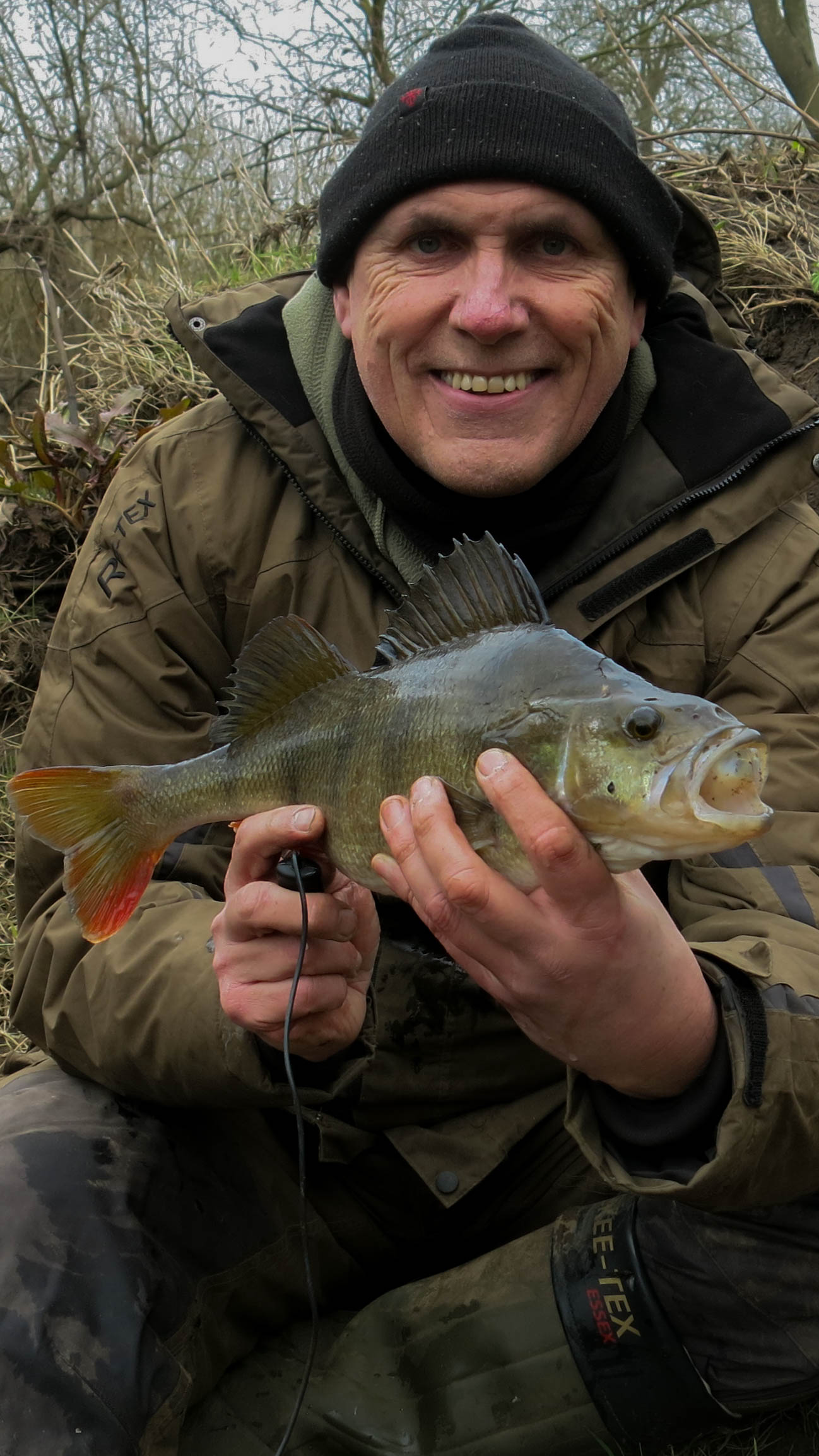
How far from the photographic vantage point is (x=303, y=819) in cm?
167

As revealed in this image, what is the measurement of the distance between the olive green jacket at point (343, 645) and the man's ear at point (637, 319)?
4.2 inches

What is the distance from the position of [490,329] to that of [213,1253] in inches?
66.4

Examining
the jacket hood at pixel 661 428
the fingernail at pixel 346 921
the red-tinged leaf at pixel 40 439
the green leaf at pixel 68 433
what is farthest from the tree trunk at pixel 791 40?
the fingernail at pixel 346 921

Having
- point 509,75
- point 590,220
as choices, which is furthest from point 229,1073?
point 509,75

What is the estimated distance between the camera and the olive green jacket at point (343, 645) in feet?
6.86

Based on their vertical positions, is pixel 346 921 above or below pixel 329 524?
below

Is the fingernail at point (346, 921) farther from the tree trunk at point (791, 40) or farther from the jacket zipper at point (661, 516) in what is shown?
the tree trunk at point (791, 40)

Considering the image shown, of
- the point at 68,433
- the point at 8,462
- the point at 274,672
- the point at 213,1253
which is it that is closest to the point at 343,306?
the point at 274,672

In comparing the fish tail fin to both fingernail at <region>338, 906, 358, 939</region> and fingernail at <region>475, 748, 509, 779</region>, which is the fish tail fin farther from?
fingernail at <region>475, 748, 509, 779</region>

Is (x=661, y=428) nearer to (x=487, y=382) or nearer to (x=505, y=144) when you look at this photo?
(x=487, y=382)

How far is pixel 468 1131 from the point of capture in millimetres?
2328

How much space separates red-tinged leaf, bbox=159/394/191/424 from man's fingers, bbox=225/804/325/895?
126 inches

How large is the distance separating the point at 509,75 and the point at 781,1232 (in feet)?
6.72

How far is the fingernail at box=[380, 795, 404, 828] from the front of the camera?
59.1 inches
